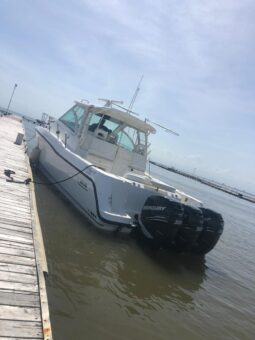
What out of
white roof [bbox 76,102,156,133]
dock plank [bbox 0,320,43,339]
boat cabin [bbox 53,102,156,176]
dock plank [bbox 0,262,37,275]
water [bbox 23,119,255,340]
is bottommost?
water [bbox 23,119,255,340]

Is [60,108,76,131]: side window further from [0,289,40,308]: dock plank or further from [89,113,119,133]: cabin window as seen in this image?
[0,289,40,308]: dock plank

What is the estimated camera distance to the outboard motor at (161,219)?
29.0ft

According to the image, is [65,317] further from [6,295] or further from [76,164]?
[76,164]

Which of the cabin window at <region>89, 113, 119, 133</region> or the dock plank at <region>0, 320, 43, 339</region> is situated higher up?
the cabin window at <region>89, 113, 119, 133</region>

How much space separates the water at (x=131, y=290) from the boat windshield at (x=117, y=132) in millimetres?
2865

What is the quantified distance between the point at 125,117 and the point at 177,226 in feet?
16.2

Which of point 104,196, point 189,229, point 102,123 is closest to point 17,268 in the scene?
point 104,196

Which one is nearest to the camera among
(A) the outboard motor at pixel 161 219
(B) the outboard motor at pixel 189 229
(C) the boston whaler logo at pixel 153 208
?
(A) the outboard motor at pixel 161 219

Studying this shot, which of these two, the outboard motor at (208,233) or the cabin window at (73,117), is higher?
the cabin window at (73,117)

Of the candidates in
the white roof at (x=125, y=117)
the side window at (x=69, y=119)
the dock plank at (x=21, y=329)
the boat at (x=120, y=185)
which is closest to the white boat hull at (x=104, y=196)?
the boat at (x=120, y=185)

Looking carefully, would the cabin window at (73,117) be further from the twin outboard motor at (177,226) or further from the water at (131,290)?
the twin outboard motor at (177,226)

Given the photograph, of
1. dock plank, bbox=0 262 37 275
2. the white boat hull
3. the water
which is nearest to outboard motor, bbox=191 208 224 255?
the water

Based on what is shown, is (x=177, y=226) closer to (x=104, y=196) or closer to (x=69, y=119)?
(x=104, y=196)

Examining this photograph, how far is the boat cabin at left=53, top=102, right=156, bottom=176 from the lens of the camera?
12.2 meters
